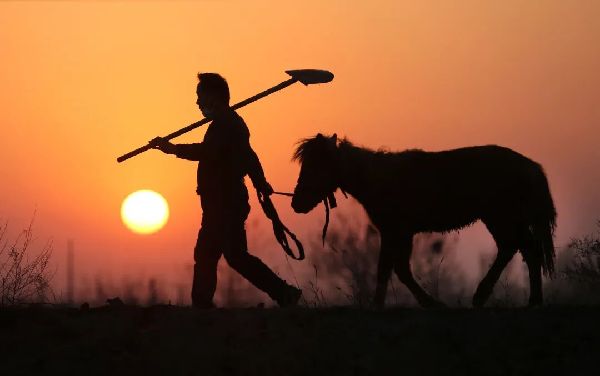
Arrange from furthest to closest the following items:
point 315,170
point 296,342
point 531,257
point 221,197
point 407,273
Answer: point 315,170 → point 531,257 → point 407,273 → point 221,197 → point 296,342

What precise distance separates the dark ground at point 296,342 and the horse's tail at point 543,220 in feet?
11.3

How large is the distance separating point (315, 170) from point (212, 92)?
2950 mm

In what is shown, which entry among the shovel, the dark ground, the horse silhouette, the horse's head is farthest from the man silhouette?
the horse's head

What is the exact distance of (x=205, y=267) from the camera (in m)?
10.6

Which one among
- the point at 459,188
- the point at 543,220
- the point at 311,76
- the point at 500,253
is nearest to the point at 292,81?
the point at 311,76

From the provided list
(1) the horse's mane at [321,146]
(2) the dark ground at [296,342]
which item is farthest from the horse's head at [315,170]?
(2) the dark ground at [296,342]

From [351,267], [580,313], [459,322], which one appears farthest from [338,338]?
[351,267]

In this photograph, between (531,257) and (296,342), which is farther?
(531,257)

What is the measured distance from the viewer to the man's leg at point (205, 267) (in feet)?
34.6

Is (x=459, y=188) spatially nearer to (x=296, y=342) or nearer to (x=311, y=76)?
(x=311, y=76)

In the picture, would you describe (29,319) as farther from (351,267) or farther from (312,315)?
(351,267)

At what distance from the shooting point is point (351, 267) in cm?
2431

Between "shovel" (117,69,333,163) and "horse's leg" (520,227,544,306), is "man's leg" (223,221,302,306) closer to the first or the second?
"shovel" (117,69,333,163)

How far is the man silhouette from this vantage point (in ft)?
34.5
